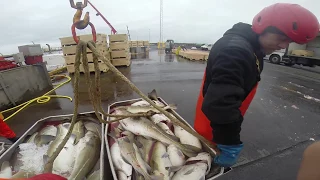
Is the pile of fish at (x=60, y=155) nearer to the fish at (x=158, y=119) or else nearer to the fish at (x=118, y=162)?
the fish at (x=118, y=162)

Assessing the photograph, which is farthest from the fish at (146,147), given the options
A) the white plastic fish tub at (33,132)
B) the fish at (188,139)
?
the white plastic fish tub at (33,132)

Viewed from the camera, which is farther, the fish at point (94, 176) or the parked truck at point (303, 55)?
the parked truck at point (303, 55)

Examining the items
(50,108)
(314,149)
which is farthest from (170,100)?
(314,149)

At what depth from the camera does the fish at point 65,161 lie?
2.15 meters

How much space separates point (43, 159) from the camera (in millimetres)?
2236

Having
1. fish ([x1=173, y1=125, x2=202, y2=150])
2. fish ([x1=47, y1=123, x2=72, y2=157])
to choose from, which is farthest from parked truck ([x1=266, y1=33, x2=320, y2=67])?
fish ([x1=47, y1=123, x2=72, y2=157])

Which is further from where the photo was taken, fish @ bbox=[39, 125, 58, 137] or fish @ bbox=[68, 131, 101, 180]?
fish @ bbox=[39, 125, 58, 137]

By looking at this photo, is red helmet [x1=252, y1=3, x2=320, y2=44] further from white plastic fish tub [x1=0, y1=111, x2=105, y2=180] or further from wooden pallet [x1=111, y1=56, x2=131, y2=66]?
wooden pallet [x1=111, y1=56, x2=131, y2=66]

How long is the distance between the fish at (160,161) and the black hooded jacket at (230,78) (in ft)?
2.54

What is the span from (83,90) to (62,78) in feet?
11.1

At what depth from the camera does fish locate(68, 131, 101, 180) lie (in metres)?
2.05

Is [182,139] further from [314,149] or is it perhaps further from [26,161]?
[26,161]

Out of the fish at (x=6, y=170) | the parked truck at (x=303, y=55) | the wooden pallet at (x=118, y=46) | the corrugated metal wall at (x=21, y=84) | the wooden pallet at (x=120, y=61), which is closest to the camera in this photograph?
the fish at (x=6, y=170)

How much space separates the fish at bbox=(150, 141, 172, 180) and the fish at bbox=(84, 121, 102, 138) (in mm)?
1134
